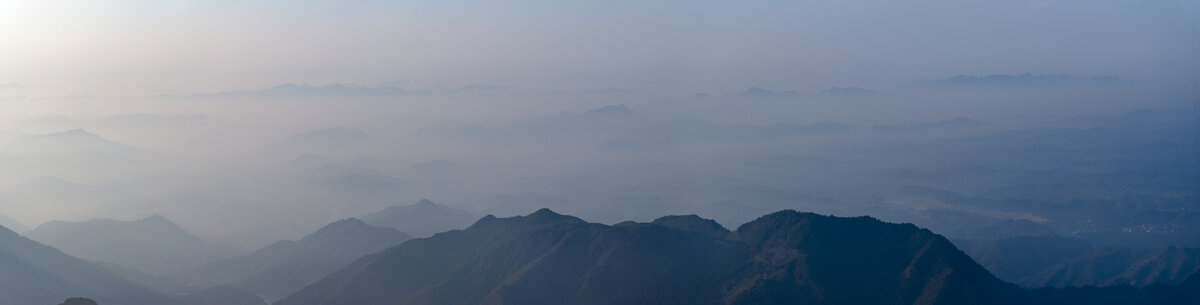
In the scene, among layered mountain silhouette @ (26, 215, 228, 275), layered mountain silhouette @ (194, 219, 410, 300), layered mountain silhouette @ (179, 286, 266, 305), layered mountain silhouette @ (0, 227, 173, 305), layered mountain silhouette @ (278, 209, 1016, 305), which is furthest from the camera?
layered mountain silhouette @ (26, 215, 228, 275)

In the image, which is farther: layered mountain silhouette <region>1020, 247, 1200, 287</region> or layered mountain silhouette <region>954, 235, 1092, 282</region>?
layered mountain silhouette <region>954, 235, 1092, 282</region>

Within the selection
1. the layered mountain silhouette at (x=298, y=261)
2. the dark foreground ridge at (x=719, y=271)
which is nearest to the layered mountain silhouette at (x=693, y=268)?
the dark foreground ridge at (x=719, y=271)

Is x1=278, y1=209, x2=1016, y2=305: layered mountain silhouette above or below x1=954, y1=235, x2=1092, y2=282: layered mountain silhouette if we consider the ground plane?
above

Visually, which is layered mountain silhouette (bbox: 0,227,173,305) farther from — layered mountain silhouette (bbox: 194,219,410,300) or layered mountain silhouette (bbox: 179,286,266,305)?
layered mountain silhouette (bbox: 194,219,410,300)

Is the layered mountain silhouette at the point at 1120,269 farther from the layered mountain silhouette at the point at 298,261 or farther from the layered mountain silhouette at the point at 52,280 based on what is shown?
the layered mountain silhouette at the point at 52,280

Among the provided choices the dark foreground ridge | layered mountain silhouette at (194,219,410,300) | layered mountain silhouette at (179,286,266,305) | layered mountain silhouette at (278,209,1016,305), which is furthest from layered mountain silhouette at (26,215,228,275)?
the dark foreground ridge

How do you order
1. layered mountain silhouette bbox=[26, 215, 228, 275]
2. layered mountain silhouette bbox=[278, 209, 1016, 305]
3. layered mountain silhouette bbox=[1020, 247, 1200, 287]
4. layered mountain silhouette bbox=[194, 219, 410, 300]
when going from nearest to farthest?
layered mountain silhouette bbox=[278, 209, 1016, 305] → layered mountain silhouette bbox=[1020, 247, 1200, 287] → layered mountain silhouette bbox=[194, 219, 410, 300] → layered mountain silhouette bbox=[26, 215, 228, 275]

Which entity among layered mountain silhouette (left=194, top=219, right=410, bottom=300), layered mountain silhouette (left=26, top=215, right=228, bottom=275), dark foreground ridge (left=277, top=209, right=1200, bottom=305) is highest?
dark foreground ridge (left=277, top=209, right=1200, bottom=305)
